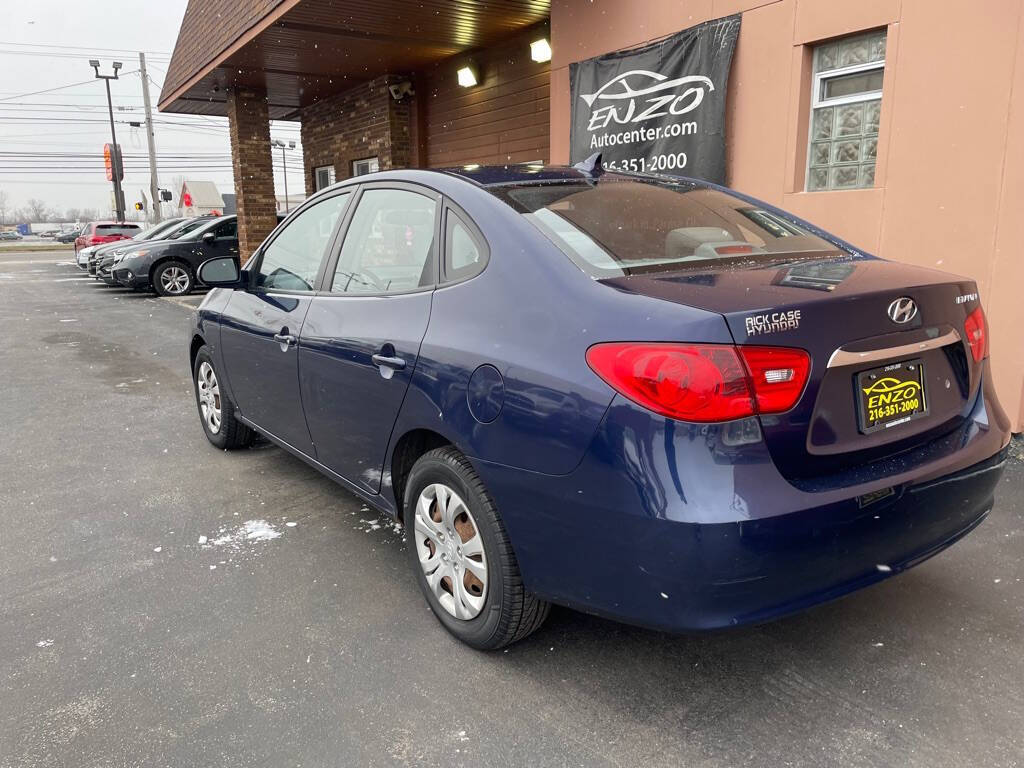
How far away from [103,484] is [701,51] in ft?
18.1

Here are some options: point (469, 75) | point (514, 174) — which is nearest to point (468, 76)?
point (469, 75)

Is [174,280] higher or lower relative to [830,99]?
lower

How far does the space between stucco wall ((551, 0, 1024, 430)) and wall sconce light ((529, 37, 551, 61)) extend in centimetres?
319

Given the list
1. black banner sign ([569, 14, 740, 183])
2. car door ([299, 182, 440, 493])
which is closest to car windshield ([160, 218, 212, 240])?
black banner sign ([569, 14, 740, 183])

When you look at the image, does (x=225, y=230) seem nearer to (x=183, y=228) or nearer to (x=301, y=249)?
(x=183, y=228)

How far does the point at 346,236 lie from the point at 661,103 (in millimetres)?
4304

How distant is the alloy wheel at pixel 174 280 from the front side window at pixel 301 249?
1269cm

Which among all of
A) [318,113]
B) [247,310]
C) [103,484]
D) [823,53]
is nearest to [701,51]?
[823,53]

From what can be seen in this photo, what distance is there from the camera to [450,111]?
11.7 m

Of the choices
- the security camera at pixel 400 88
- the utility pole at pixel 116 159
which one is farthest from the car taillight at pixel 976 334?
the utility pole at pixel 116 159

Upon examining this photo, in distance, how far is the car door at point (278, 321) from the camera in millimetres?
3584

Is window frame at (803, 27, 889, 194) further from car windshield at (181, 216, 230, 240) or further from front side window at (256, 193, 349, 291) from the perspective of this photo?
car windshield at (181, 216, 230, 240)

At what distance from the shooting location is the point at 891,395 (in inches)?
85.7

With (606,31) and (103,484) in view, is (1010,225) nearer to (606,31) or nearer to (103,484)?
(606,31)
